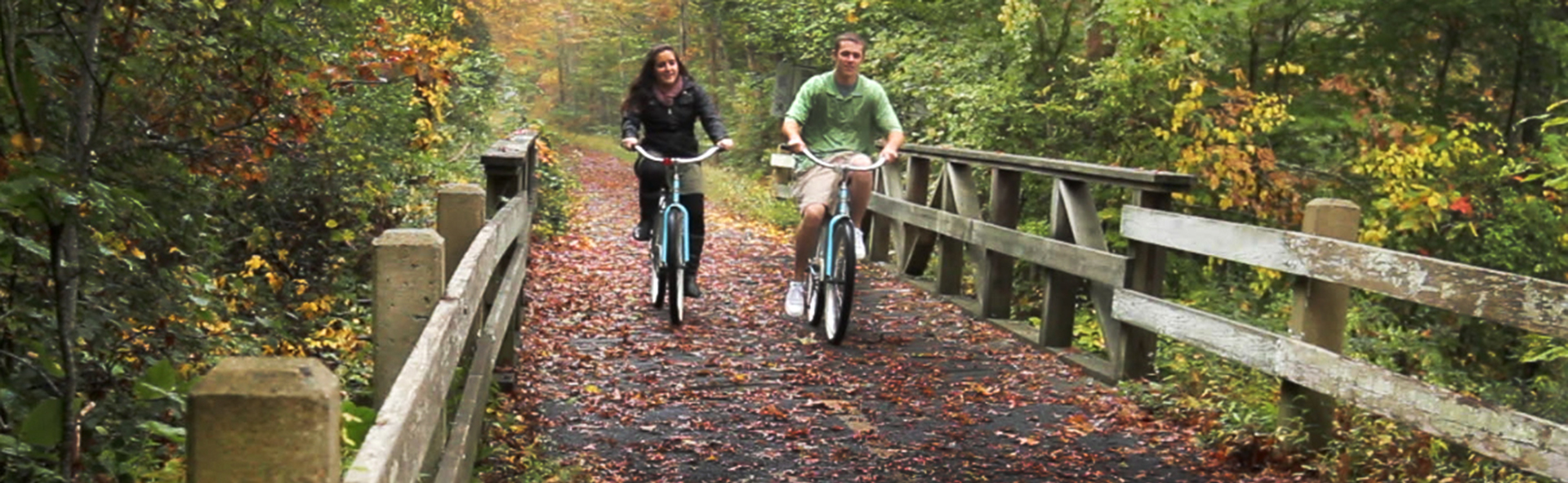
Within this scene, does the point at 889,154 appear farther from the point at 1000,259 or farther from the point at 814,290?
the point at 1000,259

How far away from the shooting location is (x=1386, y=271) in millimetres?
5277

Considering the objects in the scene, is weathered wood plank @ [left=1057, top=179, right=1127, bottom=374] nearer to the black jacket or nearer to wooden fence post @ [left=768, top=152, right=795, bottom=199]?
the black jacket

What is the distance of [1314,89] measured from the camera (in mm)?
12070

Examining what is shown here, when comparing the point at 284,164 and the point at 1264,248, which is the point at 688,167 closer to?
the point at 284,164

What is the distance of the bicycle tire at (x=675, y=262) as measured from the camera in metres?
8.92

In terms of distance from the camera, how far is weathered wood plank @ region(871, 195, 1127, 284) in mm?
7652

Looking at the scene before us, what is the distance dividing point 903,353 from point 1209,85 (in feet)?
15.0

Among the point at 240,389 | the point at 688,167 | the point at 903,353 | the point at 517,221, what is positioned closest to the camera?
the point at 240,389

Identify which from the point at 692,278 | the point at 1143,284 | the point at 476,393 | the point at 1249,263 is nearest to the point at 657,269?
the point at 692,278

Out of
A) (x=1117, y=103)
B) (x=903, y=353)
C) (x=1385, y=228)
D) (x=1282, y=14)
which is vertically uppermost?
(x=1282, y=14)

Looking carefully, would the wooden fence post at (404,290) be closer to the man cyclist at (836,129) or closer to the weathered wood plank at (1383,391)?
the weathered wood plank at (1383,391)

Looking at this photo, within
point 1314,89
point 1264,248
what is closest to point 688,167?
point 1264,248

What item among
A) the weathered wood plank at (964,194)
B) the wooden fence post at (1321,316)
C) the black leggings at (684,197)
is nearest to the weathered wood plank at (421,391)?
the wooden fence post at (1321,316)

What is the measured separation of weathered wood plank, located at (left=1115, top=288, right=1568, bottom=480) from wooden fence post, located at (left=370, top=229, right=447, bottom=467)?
3.40 meters
